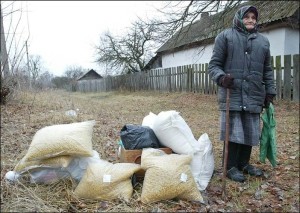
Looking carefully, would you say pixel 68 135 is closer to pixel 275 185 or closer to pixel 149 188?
pixel 149 188

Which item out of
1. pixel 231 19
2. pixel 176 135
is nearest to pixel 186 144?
pixel 176 135

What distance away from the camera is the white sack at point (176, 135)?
301 cm

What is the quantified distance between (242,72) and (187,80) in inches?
423

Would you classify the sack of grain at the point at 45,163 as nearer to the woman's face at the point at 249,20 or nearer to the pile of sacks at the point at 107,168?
the pile of sacks at the point at 107,168

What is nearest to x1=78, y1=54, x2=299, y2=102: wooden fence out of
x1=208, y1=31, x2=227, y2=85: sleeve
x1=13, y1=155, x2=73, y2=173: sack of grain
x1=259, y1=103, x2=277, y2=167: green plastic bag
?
x1=259, y1=103, x2=277, y2=167: green plastic bag

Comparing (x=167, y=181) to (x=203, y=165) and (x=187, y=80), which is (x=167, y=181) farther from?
(x=187, y=80)

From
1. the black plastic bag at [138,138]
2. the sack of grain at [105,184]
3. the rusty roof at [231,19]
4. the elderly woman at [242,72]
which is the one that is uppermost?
the rusty roof at [231,19]

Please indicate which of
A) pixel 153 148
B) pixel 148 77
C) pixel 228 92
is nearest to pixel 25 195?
pixel 153 148

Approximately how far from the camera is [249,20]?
9.60ft

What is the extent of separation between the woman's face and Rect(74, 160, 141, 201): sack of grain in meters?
1.76

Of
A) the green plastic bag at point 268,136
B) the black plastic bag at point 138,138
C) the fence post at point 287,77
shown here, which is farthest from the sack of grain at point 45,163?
the fence post at point 287,77

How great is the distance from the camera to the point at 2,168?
2979mm

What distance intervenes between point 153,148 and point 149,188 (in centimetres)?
57

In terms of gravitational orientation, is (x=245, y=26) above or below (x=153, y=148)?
above
